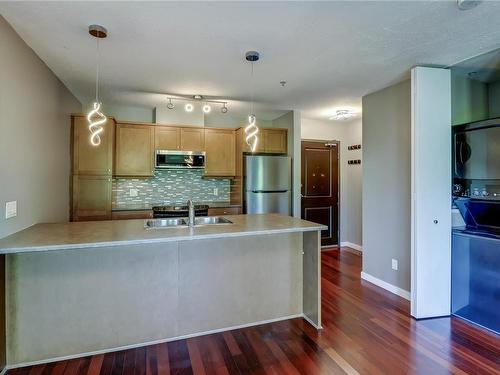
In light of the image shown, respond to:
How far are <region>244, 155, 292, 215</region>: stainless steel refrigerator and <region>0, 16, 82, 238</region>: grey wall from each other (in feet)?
8.20

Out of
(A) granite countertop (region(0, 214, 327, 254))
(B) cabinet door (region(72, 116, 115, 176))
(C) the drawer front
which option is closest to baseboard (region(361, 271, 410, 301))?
(A) granite countertop (region(0, 214, 327, 254))

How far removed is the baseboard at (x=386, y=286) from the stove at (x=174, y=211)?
8.14 feet

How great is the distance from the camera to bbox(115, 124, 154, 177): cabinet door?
4.27 meters

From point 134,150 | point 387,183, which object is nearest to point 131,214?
point 134,150

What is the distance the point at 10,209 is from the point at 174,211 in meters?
2.23

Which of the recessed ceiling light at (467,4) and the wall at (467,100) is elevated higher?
the recessed ceiling light at (467,4)

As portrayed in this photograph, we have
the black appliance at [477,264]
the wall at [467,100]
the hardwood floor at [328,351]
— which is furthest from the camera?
the wall at [467,100]

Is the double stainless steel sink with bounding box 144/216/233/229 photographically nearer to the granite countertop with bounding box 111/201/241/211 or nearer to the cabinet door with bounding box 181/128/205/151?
the granite countertop with bounding box 111/201/241/211

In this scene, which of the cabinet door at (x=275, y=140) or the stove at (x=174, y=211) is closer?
the stove at (x=174, y=211)

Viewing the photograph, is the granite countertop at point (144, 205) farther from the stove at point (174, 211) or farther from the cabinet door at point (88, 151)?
the cabinet door at point (88, 151)

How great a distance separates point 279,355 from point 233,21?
252 centimetres

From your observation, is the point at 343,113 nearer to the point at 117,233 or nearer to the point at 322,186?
the point at 322,186

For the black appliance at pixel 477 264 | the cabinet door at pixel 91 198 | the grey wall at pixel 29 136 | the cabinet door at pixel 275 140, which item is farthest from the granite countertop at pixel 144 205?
the black appliance at pixel 477 264

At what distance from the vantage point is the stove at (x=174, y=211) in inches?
166
